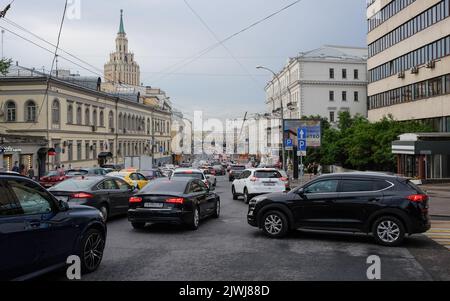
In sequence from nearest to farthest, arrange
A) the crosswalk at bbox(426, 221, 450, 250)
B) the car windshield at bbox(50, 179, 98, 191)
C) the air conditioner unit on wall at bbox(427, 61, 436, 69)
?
the crosswalk at bbox(426, 221, 450, 250)
the car windshield at bbox(50, 179, 98, 191)
the air conditioner unit on wall at bbox(427, 61, 436, 69)

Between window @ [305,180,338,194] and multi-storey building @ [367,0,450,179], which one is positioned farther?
multi-storey building @ [367,0,450,179]

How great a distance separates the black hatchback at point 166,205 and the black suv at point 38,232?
414 centimetres

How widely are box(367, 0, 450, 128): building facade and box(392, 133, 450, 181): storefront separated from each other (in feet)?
21.0

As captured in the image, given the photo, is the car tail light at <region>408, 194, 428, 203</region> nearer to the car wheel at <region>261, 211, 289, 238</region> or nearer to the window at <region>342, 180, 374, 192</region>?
the window at <region>342, 180, 374, 192</region>

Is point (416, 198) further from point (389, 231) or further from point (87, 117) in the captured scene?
point (87, 117)

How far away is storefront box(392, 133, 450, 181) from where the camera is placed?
3391cm

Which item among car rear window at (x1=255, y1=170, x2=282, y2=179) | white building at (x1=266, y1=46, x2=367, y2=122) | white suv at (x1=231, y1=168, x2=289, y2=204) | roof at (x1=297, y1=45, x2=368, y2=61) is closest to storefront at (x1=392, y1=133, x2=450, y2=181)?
car rear window at (x1=255, y1=170, x2=282, y2=179)

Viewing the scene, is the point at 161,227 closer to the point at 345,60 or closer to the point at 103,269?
the point at 103,269

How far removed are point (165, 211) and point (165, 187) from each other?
917 mm

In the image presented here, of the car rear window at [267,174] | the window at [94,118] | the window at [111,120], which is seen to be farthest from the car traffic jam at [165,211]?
the window at [111,120]

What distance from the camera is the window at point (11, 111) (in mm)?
46562

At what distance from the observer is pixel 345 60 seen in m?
80.5

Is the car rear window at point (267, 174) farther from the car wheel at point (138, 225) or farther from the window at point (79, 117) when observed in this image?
the window at point (79, 117)
